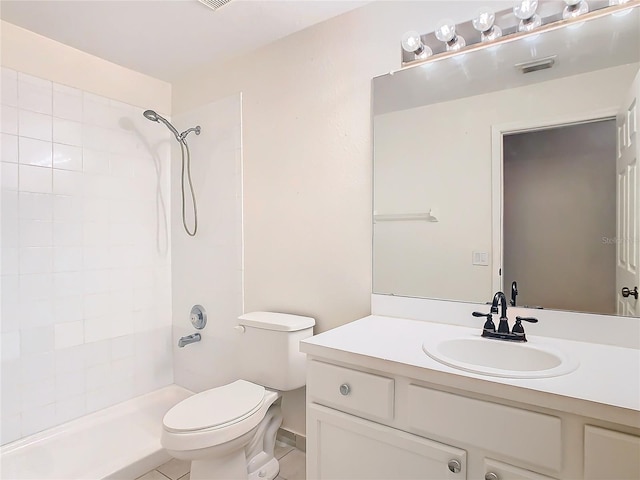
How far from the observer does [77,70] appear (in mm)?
2156

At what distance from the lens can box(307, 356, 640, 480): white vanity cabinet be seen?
33.7 inches

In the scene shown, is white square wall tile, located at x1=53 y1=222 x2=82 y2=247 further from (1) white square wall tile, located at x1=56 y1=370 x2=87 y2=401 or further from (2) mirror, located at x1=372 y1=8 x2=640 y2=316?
(2) mirror, located at x1=372 y1=8 x2=640 y2=316

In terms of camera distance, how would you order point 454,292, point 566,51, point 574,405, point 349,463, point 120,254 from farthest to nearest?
point 120,254 → point 454,292 → point 566,51 → point 349,463 → point 574,405

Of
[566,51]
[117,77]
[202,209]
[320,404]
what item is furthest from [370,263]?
[117,77]

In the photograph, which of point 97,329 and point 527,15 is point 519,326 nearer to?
point 527,15

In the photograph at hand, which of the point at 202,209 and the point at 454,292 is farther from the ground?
the point at 202,209

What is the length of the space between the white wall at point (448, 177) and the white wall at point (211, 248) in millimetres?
977

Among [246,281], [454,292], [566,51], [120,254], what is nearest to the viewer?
[566,51]

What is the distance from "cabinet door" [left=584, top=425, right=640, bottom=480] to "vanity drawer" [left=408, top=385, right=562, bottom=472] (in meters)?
0.06

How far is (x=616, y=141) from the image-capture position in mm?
1239

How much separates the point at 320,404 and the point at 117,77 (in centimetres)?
233

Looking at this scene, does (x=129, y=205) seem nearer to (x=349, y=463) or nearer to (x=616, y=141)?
(x=349, y=463)

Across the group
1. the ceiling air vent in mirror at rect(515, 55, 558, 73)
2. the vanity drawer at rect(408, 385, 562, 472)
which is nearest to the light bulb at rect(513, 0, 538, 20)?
the ceiling air vent in mirror at rect(515, 55, 558, 73)

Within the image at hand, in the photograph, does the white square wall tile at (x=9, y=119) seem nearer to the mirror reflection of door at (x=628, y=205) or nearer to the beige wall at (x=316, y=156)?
the beige wall at (x=316, y=156)
